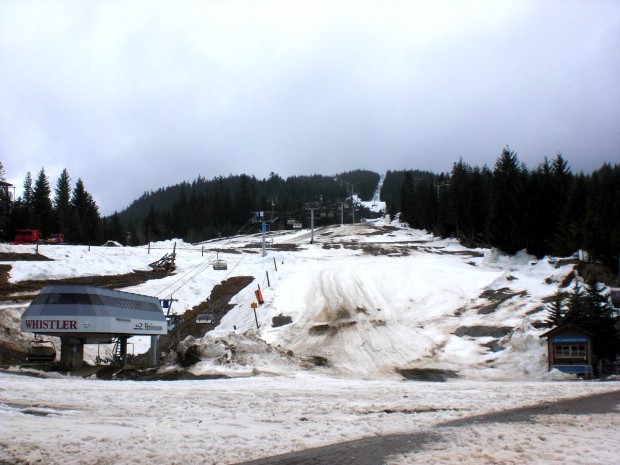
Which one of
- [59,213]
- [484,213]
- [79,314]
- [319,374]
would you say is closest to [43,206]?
Answer: [59,213]

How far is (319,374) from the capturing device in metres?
28.5

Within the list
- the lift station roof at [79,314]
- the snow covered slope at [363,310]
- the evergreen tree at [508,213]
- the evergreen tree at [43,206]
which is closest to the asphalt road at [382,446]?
the snow covered slope at [363,310]

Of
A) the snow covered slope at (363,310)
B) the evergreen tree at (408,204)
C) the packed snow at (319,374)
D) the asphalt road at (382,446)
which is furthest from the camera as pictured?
the evergreen tree at (408,204)

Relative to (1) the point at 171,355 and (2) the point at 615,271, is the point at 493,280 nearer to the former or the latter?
(2) the point at 615,271

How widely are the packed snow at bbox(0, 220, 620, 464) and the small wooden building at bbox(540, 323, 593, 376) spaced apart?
0.95 metres

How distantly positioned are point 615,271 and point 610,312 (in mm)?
21306

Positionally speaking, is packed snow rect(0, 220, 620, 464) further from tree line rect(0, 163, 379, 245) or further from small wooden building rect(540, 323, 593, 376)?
tree line rect(0, 163, 379, 245)

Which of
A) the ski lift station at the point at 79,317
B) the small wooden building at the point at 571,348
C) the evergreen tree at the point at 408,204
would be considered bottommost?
the small wooden building at the point at 571,348

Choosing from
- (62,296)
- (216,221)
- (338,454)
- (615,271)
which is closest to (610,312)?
(615,271)

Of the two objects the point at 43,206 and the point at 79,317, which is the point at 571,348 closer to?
the point at 79,317

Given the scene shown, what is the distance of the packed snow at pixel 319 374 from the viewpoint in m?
9.98

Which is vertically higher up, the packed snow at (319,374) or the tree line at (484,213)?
the tree line at (484,213)

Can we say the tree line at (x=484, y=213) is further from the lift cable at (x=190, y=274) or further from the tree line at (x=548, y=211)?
the lift cable at (x=190, y=274)

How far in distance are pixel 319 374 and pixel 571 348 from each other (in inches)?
505
